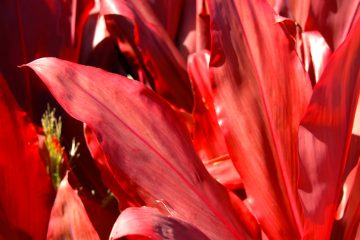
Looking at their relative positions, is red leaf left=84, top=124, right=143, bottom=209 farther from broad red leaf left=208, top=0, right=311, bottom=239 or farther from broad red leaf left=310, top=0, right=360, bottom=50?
broad red leaf left=310, top=0, right=360, bottom=50

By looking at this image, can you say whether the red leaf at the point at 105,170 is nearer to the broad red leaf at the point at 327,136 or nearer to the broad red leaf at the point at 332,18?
the broad red leaf at the point at 327,136

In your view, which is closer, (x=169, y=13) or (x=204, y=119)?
(x=204, y=119)

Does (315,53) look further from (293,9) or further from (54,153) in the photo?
(54,153)

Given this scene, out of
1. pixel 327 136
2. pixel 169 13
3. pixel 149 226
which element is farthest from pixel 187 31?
pixel 149 226

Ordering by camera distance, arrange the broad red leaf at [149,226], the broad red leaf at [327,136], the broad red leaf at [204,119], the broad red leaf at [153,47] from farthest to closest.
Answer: the broad red leaf at [153,47], the broad red leaf at [204,119], the broad red leaf at [327,136], the broad red leaf at [149,226]

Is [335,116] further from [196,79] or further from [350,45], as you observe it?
[196,79]

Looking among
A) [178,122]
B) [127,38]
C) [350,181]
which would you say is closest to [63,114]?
[127,38]

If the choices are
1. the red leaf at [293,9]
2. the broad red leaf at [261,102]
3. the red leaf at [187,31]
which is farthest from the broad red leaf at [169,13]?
the broad red leaf at [261,102]
